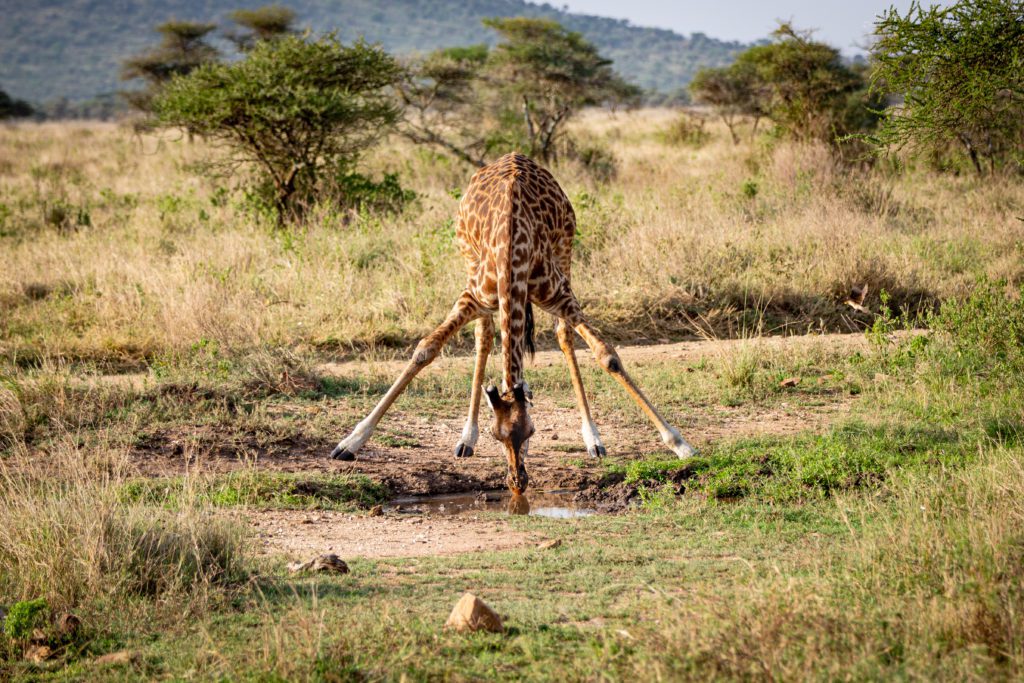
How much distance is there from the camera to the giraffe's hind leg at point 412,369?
638 centimetres

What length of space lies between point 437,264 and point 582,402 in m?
4.43

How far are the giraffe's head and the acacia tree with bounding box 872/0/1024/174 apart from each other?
4.88 meters

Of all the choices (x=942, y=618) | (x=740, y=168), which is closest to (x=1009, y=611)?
(x=942, y=618)

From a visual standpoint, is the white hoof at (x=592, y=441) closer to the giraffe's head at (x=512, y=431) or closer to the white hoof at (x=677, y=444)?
the white hoof at (x=677, y=444)

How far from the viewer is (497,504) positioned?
5871mm

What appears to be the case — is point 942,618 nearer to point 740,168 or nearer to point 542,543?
point 542,543

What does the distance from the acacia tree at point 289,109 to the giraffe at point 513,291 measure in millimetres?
6833

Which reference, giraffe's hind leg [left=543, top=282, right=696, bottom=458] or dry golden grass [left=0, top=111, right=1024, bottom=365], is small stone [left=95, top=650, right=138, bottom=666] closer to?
giraffe's hind leg [left=543, top=282, right=696, bottom=458]

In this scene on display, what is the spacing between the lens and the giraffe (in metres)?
6.05

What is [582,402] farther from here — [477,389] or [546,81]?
[546,81]

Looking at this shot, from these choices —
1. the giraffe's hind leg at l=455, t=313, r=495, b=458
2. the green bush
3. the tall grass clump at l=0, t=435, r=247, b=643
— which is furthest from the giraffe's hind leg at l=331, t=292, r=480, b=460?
the green bush

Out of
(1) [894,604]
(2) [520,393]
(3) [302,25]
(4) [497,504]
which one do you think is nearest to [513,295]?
(2) [520,393]

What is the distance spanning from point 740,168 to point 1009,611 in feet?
48.6

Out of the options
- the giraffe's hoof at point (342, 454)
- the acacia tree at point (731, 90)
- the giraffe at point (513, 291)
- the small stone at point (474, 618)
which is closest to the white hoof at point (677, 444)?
the giraffe at point (513, 291)
